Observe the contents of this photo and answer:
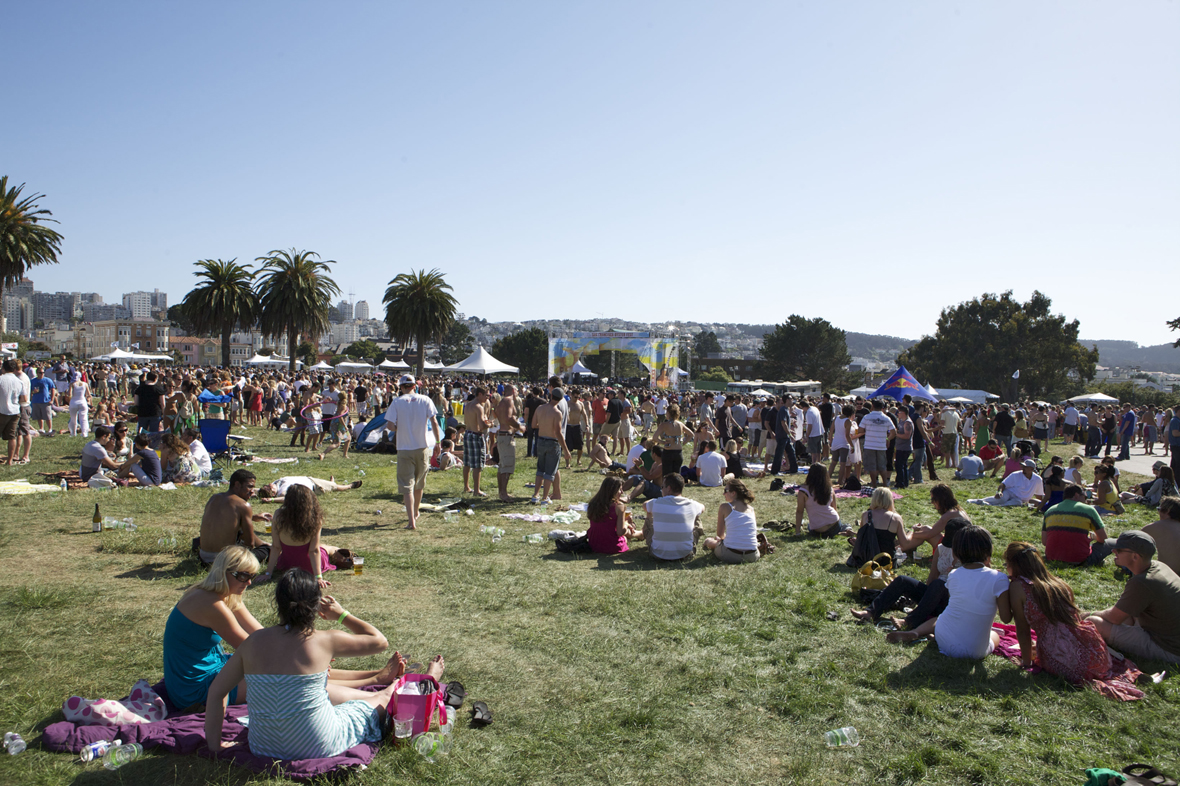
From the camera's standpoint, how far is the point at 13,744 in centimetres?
346

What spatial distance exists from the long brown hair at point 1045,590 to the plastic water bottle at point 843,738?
5.82 feet

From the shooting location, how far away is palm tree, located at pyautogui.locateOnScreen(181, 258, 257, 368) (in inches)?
1303

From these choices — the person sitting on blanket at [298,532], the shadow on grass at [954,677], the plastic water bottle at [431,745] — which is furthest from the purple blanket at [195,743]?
the shadow on grass at [954,677]

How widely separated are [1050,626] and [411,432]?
21.4ft

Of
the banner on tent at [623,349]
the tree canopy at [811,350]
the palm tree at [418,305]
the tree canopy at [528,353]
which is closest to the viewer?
the palm tree at [418,305]

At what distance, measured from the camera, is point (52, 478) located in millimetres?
10828

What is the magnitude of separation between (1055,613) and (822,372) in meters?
82.9

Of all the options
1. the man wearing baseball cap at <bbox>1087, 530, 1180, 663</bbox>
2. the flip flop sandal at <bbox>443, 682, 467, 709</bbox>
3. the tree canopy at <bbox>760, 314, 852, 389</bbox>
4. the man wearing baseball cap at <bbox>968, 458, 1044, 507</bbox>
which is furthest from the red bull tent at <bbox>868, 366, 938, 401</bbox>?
the tree canopy at <bbox>760, 314, 852, 389</bbox>

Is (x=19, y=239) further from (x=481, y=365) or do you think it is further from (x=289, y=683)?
(x=289, y=683)

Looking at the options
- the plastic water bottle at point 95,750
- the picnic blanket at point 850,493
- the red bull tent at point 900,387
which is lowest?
the picnic blanket at point 850,493

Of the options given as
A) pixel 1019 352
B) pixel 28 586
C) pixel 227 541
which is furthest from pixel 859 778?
pixel 1019 352

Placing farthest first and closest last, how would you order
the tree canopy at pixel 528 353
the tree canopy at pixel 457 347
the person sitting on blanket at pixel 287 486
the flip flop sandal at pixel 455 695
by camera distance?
the tree canopy at pixel 457 347 → the tree canopy at pixel 528 353 → the person sitting on blanket at pixel 287 486 → the flip flop sandal at pixel 455 695

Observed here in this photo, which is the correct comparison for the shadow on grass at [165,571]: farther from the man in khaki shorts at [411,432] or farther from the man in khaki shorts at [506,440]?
the man in khaki shorts at [506,440]

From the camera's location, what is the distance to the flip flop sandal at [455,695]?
13.3 ft
